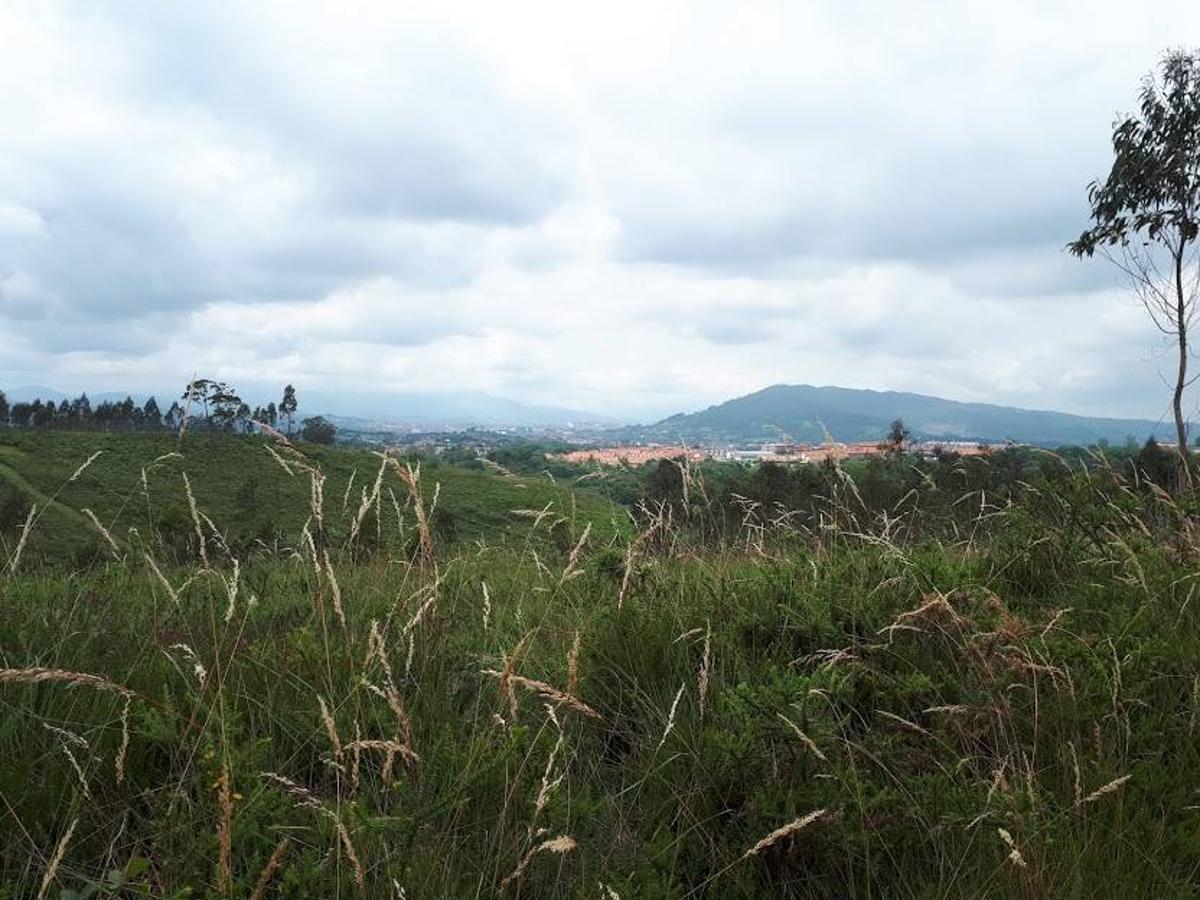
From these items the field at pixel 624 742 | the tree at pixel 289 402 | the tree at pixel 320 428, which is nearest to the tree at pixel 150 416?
the tree at pixel 289 402

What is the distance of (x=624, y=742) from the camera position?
3.03 meters

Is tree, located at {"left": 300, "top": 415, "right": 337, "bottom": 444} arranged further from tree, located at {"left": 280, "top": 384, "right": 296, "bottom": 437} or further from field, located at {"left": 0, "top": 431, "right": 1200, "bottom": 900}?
tree, located at {"left": 280, "top": 384, "right": 296, "bottom": 437}

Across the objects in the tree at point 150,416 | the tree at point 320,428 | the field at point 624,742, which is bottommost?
the field at point 624,742

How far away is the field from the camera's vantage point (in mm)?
1984

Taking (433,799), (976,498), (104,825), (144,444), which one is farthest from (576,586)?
(144,444)

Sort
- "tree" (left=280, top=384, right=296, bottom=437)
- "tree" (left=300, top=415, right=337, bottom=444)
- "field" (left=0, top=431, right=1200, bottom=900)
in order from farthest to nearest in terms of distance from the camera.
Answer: "tree" (left=280, top=384, right=296, bottom=437), "tree" (left=300, top=415, right=337, bottom=444), "field" (left=0, top=431, right=1200, bottom=900)

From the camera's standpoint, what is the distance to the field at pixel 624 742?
198cm

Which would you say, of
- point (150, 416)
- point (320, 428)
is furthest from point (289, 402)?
point (320, 428)

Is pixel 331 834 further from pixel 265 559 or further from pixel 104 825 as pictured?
pixel 265 559

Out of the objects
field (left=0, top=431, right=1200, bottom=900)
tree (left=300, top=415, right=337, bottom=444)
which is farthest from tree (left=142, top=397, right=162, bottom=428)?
field (left=0, top=431, right=1200, bottom=900)

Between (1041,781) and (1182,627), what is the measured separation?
1.59m

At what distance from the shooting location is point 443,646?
10.9 feet

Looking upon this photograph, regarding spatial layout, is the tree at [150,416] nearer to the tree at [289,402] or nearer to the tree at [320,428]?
the tree at [289,402]

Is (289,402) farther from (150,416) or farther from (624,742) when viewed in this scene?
(624,742)
